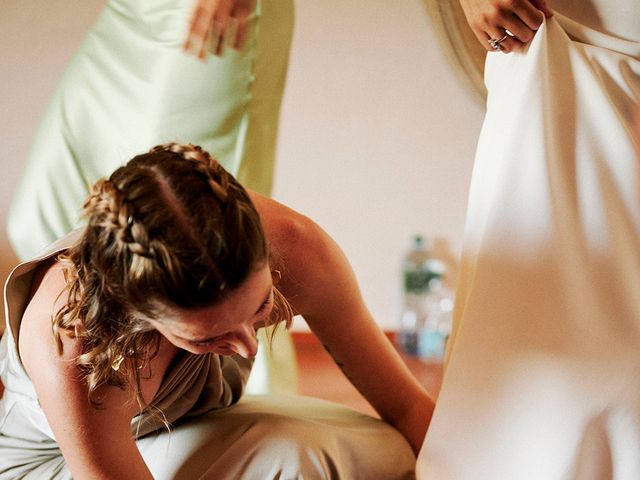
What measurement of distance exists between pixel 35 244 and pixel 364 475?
0.74 m

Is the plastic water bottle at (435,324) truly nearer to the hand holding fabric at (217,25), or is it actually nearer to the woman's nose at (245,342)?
the hand holding fabric at (217,25)

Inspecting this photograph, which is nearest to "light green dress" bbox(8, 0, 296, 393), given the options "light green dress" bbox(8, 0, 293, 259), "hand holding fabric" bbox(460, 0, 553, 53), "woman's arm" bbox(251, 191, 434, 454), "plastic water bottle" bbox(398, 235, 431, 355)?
"light green dress" bbox(8, 0, 293, 259)

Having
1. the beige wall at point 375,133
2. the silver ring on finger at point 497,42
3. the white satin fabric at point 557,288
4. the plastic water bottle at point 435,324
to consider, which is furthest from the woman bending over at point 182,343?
the plastic water bottle at point 435,324

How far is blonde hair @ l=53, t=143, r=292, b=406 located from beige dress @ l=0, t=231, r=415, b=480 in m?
0.15

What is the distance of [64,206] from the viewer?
149 centimetres

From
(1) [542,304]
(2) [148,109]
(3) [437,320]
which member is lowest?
(3) [437,320]

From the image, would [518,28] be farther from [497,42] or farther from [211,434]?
[211,434]

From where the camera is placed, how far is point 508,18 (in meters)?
1.04

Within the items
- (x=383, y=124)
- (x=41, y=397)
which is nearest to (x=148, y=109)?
(x=41, y=397)

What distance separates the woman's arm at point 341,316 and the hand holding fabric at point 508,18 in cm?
34

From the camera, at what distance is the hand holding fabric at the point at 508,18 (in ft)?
3.37

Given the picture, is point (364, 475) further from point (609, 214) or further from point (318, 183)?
point (318, 183)

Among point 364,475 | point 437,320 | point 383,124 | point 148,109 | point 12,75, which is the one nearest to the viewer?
point 364,475

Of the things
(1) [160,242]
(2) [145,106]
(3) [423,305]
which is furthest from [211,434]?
(3) [423,305]
